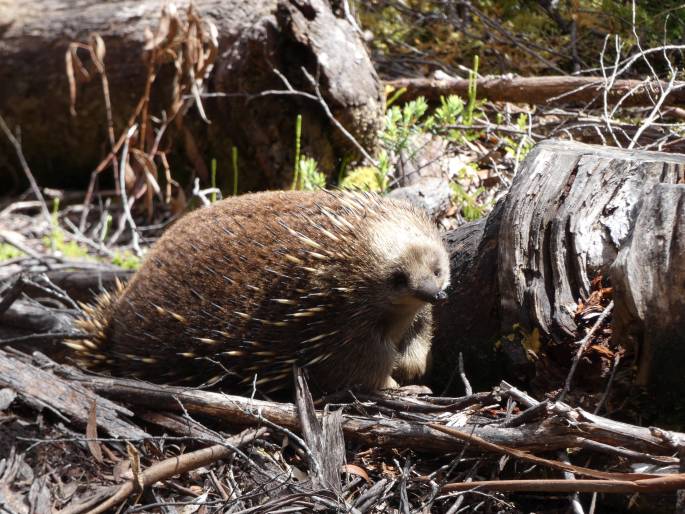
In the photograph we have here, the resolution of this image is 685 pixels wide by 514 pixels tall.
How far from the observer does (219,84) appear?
17.0 ft

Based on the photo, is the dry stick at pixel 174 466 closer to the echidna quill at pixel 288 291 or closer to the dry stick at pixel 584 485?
the echidna quill at pixel 288 291

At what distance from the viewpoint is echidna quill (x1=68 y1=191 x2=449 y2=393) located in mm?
2842

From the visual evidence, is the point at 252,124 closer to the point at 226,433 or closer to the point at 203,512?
the point at 226,433

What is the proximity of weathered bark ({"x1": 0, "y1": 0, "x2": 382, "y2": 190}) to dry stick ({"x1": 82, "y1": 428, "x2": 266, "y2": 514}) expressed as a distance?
2.68 m

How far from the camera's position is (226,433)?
9.32ft

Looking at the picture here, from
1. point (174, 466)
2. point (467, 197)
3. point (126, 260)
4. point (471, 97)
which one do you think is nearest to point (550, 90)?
point (471, 97)

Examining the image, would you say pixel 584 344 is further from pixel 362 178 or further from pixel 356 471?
pixel 362 178

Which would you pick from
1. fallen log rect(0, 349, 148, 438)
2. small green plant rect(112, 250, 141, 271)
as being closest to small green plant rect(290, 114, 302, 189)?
small green plant rect(112, 250, 141, 271)

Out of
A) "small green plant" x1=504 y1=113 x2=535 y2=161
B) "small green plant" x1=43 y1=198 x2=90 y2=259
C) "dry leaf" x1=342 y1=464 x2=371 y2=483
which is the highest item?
"small green plant" x1=504 y1=113 x2=535 y2=161

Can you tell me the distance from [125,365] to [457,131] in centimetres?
237

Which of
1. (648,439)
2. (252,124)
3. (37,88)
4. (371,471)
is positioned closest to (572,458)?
(648,439)

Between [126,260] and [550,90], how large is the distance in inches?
107

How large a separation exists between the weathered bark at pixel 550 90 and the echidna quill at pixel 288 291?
5.85ft

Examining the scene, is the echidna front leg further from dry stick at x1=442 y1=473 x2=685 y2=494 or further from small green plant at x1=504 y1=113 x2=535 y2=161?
small green plant at x1=504 y1=113 x2=535 y2=161
